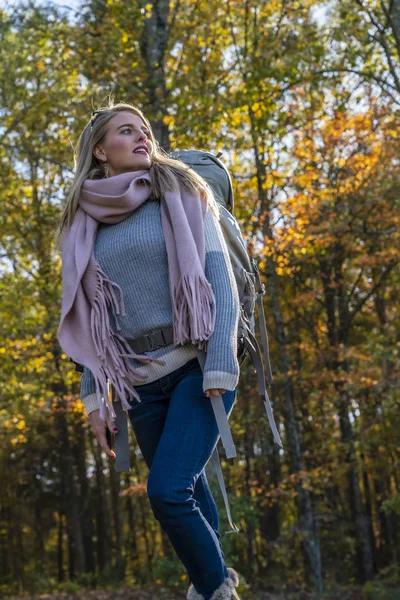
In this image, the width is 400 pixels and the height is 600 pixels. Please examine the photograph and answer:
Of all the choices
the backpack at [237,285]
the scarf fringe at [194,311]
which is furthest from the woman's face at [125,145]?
the scarf fringe at [194,311]

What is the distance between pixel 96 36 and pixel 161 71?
159 centimetres

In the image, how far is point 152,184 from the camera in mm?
3512

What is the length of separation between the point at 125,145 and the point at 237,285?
0.75 m

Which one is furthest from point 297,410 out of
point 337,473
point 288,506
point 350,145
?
point 350,145

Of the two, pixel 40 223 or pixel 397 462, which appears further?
Result: pixel 397 462

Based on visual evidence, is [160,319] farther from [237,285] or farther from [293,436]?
[293,436]

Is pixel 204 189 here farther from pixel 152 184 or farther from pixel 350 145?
pixel 350 145

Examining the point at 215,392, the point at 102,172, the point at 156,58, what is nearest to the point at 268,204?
the point at 156,58

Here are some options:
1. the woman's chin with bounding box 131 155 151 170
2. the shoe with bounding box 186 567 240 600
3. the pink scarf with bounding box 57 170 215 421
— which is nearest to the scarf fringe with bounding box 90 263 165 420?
the pink scarf with bounding box 57 170 215 421

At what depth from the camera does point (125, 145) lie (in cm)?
365

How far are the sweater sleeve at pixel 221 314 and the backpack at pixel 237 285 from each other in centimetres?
8

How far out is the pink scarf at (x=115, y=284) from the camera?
125 inches

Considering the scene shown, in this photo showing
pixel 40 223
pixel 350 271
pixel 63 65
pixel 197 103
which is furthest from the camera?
pixel 350 271

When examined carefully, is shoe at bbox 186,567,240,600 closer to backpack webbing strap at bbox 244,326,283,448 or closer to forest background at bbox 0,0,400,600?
backpack webbing strap at bbox 244,326,283,448
